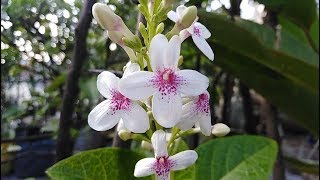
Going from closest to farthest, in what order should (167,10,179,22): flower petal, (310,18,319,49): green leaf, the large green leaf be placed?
(167,10,179,22): flower petal
the large green leaf
(310,18,319,49): green leaf

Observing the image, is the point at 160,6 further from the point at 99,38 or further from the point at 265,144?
the point at 99,38

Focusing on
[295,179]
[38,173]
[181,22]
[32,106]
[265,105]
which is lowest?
[295,179]

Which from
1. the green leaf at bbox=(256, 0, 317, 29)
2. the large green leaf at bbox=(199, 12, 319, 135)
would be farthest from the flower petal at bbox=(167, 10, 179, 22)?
the green leaf at bbox=(256, 0, 317, 29)

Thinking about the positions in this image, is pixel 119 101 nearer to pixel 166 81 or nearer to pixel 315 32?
pixel 166 81

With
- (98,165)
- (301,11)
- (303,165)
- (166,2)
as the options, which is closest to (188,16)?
(166,2)

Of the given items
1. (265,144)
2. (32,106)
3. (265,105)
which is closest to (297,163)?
(265,105)

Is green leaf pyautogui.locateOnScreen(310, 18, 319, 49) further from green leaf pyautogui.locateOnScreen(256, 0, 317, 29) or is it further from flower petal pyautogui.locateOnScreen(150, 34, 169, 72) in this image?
flower petal pyautogui.locateOnScreen(150, 34, 169, 72)

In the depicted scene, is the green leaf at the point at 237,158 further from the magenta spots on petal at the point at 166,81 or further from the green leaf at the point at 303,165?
the green leaf at the point at 303,165

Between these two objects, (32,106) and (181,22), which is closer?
(181,22)
